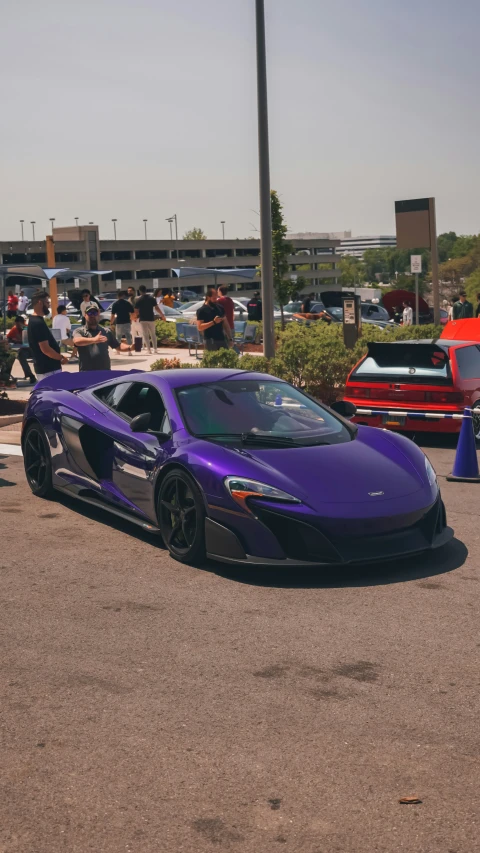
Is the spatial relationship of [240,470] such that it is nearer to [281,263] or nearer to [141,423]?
[141,423]

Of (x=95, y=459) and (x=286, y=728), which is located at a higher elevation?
(x=95, y=459)

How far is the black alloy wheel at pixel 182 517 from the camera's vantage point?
7340 mm

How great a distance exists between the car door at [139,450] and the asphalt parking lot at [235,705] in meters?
0.48

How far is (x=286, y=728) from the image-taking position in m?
4.73

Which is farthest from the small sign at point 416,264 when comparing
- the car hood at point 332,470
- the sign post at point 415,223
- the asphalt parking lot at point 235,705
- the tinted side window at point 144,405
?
the asphalt parking lot at point 235,705

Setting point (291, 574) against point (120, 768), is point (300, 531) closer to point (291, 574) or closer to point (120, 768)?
point (291, 574)

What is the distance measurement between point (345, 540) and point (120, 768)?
9.62 feet

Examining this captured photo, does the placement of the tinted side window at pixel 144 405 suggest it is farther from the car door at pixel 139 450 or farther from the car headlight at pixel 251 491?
the car headlight at pixel 251 491

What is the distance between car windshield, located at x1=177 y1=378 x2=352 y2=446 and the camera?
7969mm

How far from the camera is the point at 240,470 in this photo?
23.8ft

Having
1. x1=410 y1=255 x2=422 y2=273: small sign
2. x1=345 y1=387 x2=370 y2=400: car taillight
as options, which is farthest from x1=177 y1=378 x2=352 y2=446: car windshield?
x1=410 y1=255 x2=422 y2=273: small sign

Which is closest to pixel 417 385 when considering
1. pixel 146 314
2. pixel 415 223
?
pixel 415 223

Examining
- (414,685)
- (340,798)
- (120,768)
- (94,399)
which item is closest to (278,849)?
(340,798)

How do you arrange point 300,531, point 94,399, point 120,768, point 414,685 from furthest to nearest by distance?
point 94,399
point 300,531
point 414,685
point 120,768
